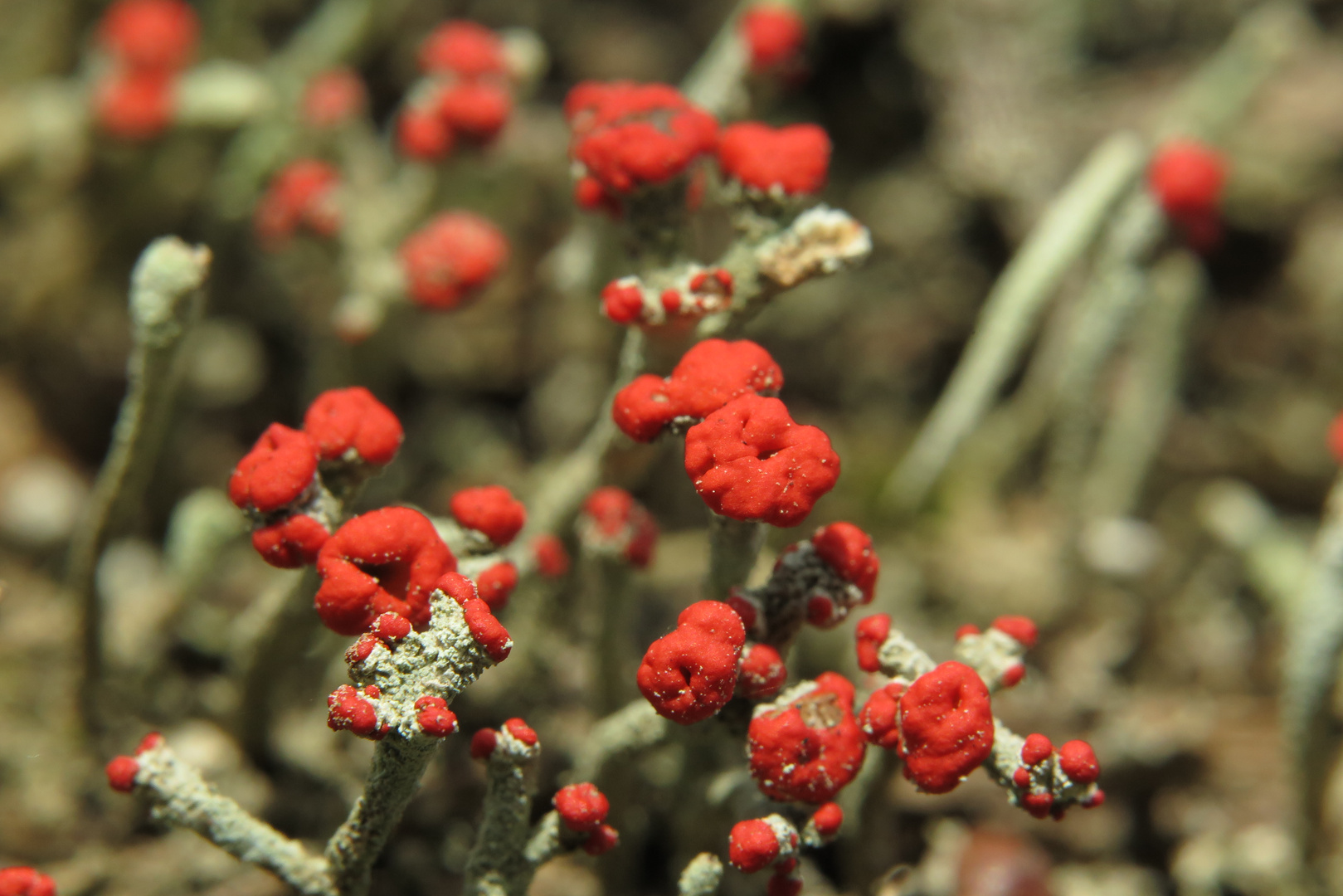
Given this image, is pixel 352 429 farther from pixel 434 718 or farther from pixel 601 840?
pixel 601 840

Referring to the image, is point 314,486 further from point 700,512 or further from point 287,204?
point 700,512

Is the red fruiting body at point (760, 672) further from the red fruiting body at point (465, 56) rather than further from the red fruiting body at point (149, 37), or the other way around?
the red fruiting body at point (149, 37)

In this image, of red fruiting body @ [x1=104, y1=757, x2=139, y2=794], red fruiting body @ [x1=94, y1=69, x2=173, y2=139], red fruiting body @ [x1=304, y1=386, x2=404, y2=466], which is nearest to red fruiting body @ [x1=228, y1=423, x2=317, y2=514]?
red fruiting body @ [x1=304, y1=386, x2=404, y2=466]

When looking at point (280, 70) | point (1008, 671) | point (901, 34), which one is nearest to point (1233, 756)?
point (1008, 671)

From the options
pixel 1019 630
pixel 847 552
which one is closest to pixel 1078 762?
pixel 1019 630

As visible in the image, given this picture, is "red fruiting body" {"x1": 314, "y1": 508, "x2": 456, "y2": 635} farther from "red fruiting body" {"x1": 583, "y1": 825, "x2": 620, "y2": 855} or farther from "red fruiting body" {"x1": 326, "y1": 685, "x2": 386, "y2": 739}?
"red fruiting body" {"x1": 583, "y1": 825, "x2": 620, "y2": 855}

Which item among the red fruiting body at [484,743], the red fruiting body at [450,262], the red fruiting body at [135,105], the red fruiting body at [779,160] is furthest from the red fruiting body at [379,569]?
the red fruiting body at [135,105]

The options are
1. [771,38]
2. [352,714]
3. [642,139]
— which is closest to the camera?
[352,714]
